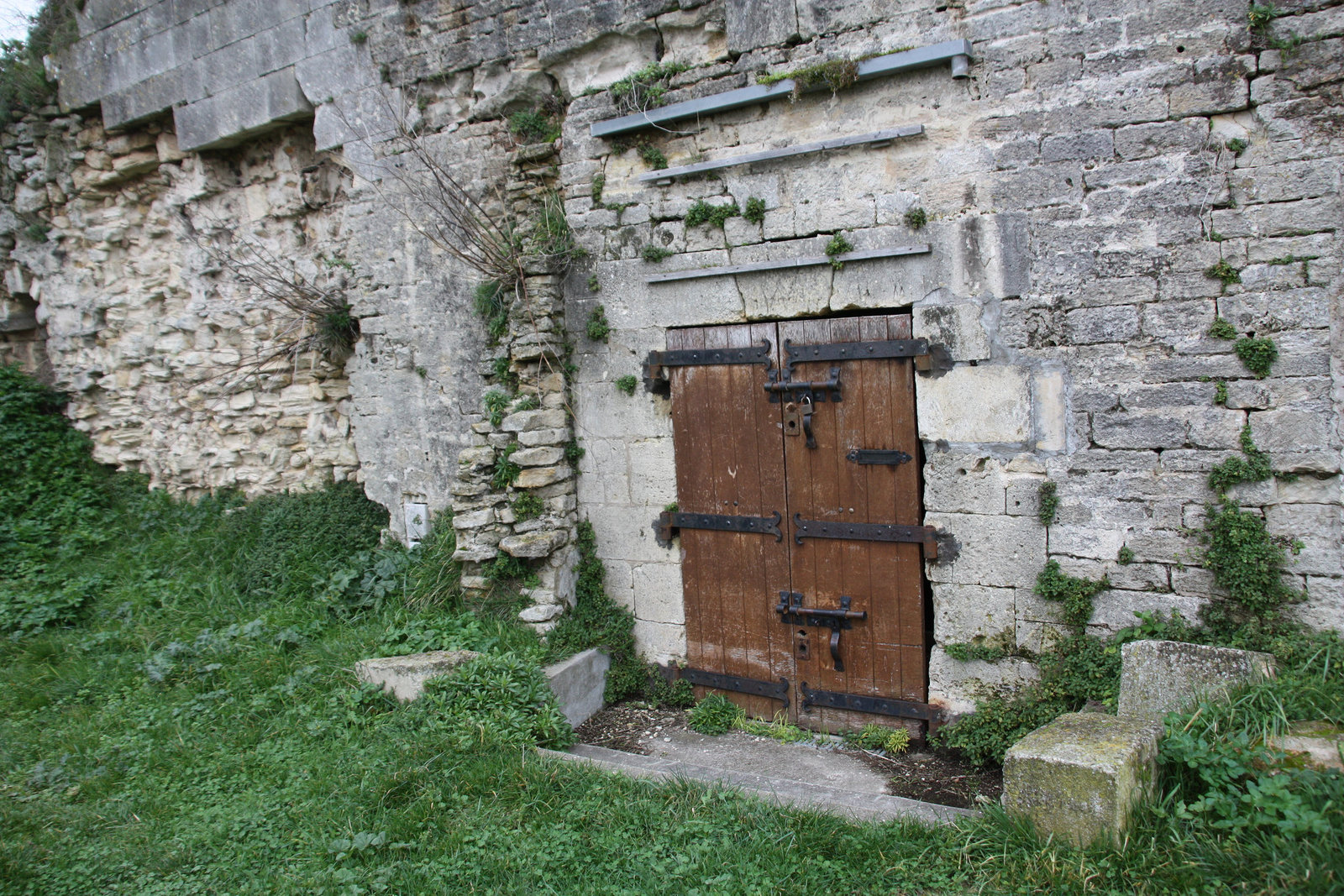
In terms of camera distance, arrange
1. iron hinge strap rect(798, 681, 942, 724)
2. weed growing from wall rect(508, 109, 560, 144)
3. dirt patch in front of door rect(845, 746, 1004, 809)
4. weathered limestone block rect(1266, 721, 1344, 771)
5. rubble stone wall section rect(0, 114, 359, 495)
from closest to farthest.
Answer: weathered limestone block rect(1266, 721, 1344, 771) < dirt patch in front of door rect(845, 746, 1004, 809) < iron hinge strap rect(798, 681, 942, 724) < weed growing from wall rect(508, 109, 560, 144) < rubble stone wall section rect(0, 114, 359, 495)

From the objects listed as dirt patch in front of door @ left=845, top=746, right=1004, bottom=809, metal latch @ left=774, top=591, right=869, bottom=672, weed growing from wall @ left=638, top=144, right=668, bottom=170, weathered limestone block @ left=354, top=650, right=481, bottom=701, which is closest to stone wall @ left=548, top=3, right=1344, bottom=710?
weed growing from wall @ left=638, top=144, right=668, bottom=170

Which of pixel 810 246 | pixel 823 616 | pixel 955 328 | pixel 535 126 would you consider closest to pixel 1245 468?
pixel 955 328

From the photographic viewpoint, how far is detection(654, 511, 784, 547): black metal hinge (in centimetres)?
489

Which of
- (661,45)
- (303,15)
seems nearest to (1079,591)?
(661,45)

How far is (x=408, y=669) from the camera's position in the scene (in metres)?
4.72

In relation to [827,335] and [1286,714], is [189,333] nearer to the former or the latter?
[827,335]

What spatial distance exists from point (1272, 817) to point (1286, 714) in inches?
26.7

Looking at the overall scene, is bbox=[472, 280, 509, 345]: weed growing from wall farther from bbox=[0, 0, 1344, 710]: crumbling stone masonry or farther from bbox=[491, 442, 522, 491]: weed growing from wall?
bbox=[491, 442, 522, 491]: weed growing from wall

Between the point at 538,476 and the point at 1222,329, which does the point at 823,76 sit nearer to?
the point at 1222,329

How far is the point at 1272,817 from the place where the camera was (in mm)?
2803

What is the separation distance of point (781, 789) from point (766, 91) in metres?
3.58

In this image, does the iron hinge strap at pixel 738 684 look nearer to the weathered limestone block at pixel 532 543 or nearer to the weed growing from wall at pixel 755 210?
the weathered limestone block at pixel 532 543

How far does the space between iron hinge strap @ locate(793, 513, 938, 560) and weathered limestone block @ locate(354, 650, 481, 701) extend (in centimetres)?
202

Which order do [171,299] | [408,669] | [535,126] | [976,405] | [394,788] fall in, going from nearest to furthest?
A: [394,788]
[976,405]
[408,669]
[535,126]
[171,299]
